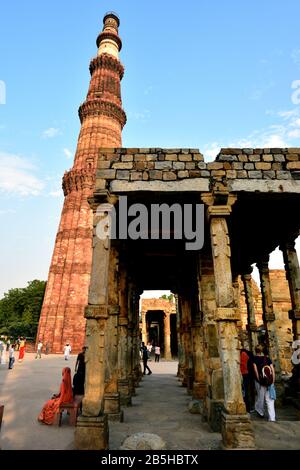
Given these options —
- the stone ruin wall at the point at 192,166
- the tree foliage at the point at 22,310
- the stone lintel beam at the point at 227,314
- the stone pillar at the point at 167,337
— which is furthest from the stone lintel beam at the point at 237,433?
the tree foliage at the point at 22,310

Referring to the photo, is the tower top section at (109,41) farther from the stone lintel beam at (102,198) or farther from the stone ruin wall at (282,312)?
the stone lintel beam at (102,198)

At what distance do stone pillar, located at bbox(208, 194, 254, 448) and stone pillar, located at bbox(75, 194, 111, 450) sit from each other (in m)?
1.73

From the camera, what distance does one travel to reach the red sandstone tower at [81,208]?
23266mm

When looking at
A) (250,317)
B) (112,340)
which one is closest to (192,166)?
(112,340)

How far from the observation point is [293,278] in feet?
23.3

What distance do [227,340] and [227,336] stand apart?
57 millimetres

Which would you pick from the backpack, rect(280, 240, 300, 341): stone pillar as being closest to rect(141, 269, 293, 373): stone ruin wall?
rect(280, 240, 300, 341): stone pillar

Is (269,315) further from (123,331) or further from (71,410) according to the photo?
(71,410)

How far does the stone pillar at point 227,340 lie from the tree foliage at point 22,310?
42035 mm

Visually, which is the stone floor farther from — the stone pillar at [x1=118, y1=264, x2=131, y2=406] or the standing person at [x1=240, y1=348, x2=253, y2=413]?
the stone pillar at [x1=118, y1=264, x2=131, y2=406]

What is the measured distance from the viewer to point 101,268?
15.7ft

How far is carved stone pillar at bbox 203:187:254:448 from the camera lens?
4.11m
